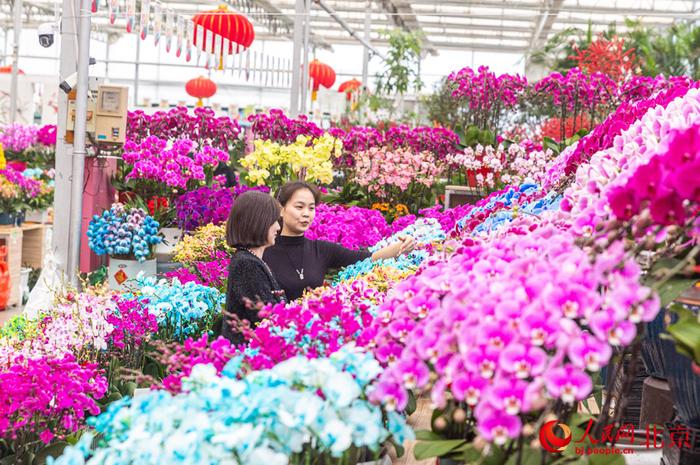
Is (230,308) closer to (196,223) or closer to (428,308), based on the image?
(428,308)

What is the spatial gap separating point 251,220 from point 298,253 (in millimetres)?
653

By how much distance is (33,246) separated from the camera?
27.6 feet

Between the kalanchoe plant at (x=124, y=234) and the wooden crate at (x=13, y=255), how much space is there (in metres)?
2.89

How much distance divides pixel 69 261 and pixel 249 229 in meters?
2.30

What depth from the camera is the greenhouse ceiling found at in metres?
15.3

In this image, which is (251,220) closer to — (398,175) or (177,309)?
(177,309)

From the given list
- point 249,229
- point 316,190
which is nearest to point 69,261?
point 316,190

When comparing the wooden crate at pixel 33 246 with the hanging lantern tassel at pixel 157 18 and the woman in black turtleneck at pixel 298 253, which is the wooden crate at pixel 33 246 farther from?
the woman in black turtleneck at pixel 298 253

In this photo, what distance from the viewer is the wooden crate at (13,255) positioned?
23.7 ft

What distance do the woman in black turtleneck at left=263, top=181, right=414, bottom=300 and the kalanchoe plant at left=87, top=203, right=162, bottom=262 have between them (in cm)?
145

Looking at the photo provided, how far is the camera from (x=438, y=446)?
1180 mm

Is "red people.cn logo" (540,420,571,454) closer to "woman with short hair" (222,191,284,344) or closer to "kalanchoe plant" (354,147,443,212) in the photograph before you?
"woman with short hair" (222,191,284,344)

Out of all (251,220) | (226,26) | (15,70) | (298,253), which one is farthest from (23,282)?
(251,220)

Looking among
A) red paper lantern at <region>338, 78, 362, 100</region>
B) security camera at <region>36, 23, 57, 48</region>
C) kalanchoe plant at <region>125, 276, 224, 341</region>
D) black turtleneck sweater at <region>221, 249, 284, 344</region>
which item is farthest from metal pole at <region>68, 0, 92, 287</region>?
red paper lantern at <region>338, 78, 362, 100</region>
